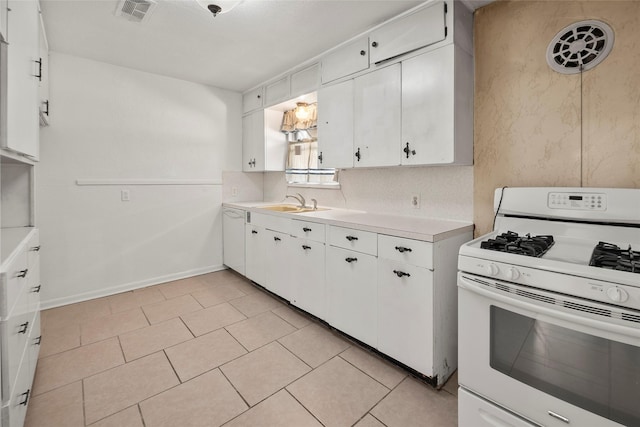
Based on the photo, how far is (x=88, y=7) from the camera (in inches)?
85.0

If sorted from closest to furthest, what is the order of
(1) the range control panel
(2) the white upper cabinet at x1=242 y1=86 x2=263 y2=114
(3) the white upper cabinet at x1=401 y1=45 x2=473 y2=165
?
(1) the range control panel, (3) the white upper cabinet at x1=401 y1=45 x2=473 y2=165, (2) the white upper cabinet at x1=242 y1=86 x2=263 y2=114

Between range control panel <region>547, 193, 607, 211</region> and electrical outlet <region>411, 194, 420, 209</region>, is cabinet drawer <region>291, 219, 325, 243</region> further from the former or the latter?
range control panel <region>547, 193, 607, 211</region>

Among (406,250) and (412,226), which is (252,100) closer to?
(412,226)

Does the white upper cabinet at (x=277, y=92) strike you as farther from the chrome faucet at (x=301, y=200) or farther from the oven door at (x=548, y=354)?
the oven door at (x=548, y=354)

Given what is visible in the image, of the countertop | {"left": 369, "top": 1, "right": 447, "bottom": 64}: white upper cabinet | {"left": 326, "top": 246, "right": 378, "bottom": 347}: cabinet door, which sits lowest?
{"left": 326, "top": 246, "right": 378, "bottom": 347}: cabinet door

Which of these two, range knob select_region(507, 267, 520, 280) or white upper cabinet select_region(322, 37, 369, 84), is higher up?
white upper cabinet select_region(322, 37, 369, 84)

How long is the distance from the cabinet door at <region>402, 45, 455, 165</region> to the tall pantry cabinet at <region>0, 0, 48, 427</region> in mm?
2093

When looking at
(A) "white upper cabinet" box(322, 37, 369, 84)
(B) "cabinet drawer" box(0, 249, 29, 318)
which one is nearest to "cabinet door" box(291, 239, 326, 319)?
(A) "white upper cabinet" box(322, 37, 369, 84)

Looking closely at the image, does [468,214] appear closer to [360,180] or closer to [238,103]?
[360,180]

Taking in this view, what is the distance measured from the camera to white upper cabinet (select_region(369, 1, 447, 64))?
1.99 metres

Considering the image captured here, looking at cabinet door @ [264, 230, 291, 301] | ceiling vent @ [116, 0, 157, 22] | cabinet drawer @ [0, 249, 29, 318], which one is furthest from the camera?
cabinet door @ [264, 230, 291, 301]

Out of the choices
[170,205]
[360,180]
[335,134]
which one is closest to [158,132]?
[170,205]

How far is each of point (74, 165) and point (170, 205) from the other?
972 millimetres

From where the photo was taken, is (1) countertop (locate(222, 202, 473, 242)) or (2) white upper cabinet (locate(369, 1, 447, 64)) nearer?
(1) countertop (locate(222, 202, 473, 242))
